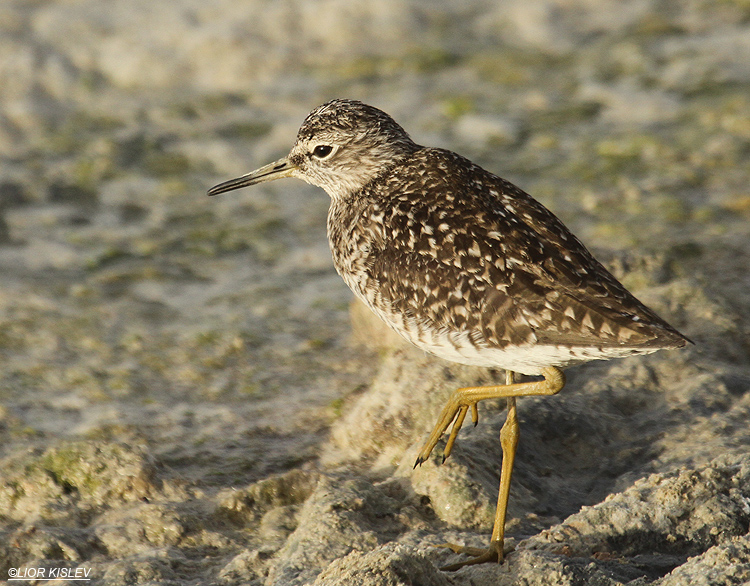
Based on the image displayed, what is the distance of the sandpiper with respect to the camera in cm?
388

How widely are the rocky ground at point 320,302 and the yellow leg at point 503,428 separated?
95 millimetres

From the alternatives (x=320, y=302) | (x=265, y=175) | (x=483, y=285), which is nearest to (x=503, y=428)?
(x=483, y=285)

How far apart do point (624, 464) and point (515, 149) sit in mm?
4692

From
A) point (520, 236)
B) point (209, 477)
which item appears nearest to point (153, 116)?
point (209, 477)

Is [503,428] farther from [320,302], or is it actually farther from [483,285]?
[320,302]

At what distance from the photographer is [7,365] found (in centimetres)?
609

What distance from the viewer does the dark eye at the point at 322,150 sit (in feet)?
17.7

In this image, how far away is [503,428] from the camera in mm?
4324

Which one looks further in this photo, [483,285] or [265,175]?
[265,175]

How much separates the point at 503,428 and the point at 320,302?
2817mm

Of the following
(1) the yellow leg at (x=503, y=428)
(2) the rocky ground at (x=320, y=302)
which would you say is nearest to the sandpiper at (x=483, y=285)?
(1) the yellow leg at (x=503, y=428)

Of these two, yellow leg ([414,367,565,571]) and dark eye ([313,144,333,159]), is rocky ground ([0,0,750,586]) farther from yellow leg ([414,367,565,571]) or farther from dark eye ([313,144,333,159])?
dark eye ([313,144,333,159])

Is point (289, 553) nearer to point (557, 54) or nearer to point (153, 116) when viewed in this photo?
point (153, 116)

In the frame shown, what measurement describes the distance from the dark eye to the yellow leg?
5.68ft
